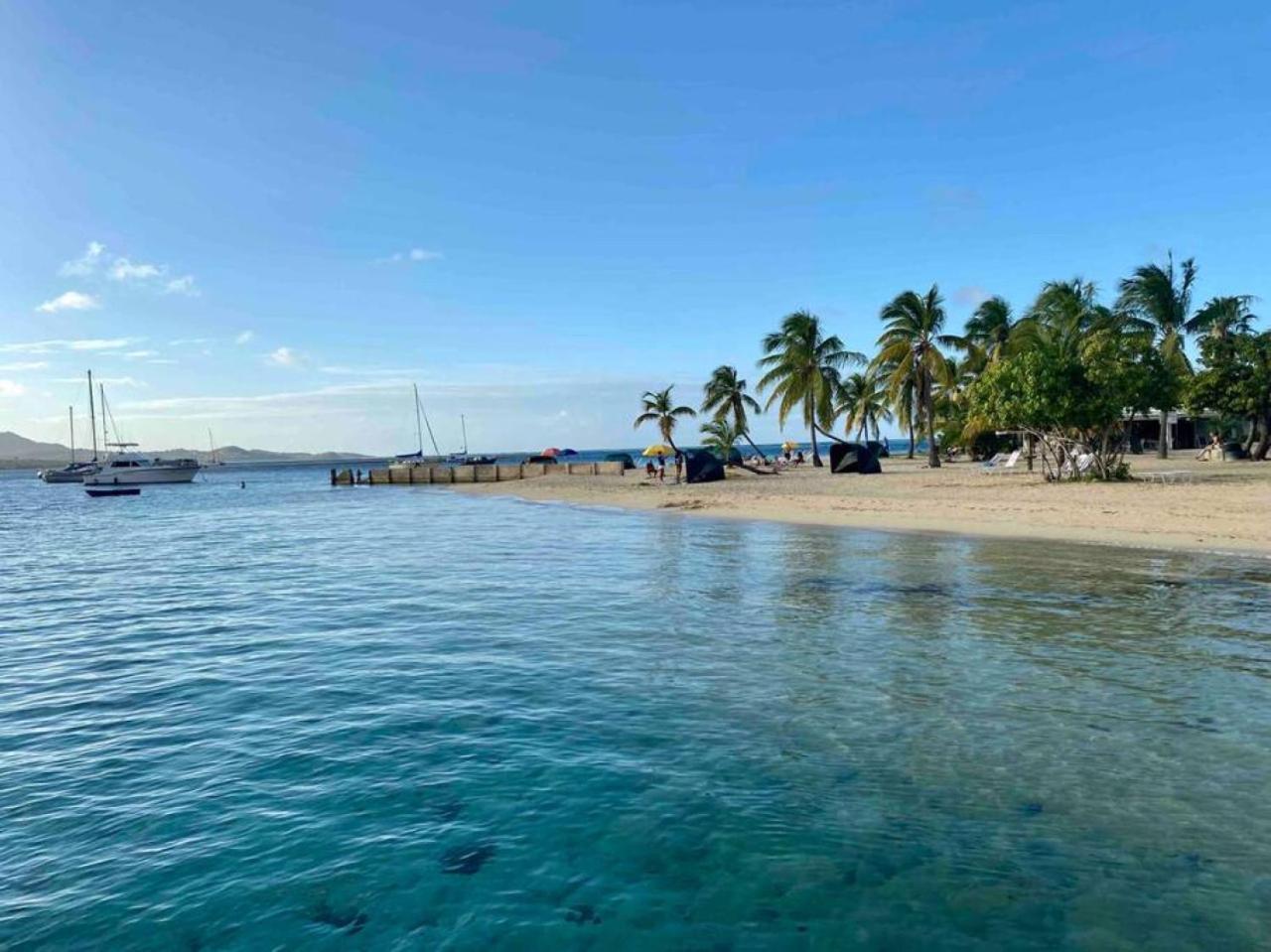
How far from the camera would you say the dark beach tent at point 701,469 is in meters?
49.9

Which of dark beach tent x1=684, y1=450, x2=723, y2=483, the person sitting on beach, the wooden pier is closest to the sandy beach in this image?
dark beach tent x1=684, y1=450, x2=723, y2=483

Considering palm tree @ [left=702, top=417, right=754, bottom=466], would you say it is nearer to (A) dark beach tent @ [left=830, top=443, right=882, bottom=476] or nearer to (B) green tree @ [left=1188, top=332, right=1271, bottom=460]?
(A) dark beach tent @ [left=830, top=443, right=882, bottom=476]

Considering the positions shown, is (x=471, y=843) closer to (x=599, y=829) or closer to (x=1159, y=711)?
(x=599, y=829)

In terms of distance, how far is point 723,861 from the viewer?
5.70m

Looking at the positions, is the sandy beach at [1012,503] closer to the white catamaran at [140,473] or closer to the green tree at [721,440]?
the green tree at [721,440]

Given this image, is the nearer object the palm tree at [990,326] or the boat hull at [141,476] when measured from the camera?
the palm tree at [990,326]

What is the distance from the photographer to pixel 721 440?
57.7 m

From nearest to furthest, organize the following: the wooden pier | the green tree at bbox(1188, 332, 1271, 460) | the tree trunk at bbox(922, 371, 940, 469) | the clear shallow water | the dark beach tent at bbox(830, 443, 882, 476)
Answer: the clear shallow water, the green tree at bbox(1188, 332, 1271, 460), the dark beach tent at bbox(830, 443, 882, 476), the tree trunk at bbox(922, 371, 940, 469), the wooden pier

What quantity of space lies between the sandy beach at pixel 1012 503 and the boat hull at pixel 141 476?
5679 centimetres

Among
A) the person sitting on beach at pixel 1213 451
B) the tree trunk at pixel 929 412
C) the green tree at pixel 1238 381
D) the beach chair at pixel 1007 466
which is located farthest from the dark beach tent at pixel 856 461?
the person sitting on beach at pixel 1213 451

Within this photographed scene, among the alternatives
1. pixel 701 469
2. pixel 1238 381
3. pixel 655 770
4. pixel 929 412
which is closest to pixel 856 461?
pixel 929 412

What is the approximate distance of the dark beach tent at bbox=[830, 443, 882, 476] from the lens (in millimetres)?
50062

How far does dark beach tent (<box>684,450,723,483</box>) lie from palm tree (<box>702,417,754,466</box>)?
6322 mm

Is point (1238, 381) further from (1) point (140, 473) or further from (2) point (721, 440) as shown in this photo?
(1) point (140, 473)
